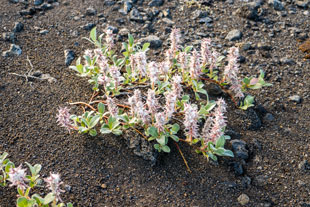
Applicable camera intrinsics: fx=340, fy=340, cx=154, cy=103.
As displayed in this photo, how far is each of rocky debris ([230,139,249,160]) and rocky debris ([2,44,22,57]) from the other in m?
3.38

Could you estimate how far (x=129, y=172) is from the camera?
3727mm

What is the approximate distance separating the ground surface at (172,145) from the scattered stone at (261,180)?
0.01m

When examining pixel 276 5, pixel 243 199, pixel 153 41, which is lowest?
pixel 243 199

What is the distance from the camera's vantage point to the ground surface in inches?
143

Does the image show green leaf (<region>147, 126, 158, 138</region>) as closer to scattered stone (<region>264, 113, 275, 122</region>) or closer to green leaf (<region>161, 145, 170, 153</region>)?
green leaf (<region>161, 145, 170, 153</region>)

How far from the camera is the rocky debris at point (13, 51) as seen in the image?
5043 mm

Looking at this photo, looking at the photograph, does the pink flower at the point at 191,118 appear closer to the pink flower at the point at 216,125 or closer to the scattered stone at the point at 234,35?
the pink flower at the point at 216,125

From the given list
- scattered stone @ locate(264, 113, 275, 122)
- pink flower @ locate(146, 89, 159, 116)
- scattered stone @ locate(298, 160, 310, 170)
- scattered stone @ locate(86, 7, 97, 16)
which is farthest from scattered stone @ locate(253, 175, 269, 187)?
scattered stone @ locate(86, 7, 97, 16)

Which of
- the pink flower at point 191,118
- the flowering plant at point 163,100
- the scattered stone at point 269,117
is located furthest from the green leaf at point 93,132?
the scattered stone at point 269,117

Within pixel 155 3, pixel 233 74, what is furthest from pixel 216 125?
pixel 155 3

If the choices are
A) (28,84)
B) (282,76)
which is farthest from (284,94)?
(28,84)

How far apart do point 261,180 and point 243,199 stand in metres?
0.36

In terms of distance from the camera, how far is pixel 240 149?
13.2 feet

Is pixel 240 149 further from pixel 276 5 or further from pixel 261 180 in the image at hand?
pixel 276 5
